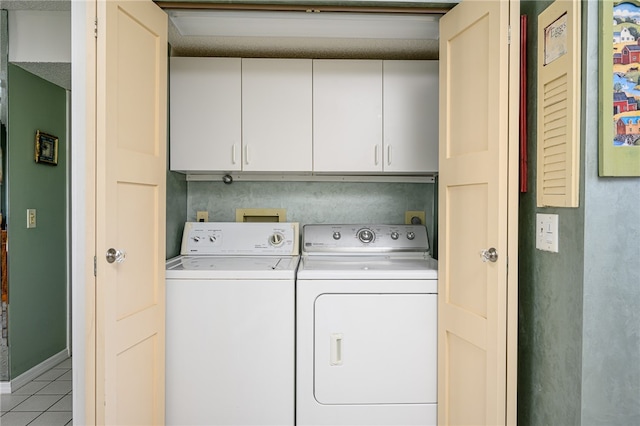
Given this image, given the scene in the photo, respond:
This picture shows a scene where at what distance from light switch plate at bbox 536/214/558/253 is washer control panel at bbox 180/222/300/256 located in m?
1.38

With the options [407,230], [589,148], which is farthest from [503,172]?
[407,230]

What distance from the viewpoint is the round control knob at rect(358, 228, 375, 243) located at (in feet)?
8.25

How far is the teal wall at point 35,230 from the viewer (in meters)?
2.65

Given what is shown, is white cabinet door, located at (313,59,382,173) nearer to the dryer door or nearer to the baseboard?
the dryer door

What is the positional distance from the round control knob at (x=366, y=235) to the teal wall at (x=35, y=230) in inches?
87.5

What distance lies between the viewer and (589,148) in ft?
4.16

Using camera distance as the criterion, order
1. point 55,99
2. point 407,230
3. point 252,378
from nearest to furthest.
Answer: point 252,378 → point 407,230 → point 55,99

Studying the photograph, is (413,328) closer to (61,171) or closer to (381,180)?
(381,180)

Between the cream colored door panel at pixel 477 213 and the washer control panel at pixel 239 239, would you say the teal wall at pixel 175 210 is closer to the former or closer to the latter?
the washer control panel at pixel 239 239

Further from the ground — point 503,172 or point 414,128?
point 414,128

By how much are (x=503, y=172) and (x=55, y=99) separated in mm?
A: 3127

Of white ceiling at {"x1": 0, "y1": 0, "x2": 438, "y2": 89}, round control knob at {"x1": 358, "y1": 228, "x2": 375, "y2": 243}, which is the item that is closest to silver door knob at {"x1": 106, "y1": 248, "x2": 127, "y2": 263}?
white ceiling at {"x1": 0, "y1": 0, "x2": 438, "y2": 89}

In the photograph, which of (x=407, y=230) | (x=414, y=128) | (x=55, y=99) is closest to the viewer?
(x=414, y=128)

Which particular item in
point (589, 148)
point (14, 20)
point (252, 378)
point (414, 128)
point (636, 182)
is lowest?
point (252, 378)
